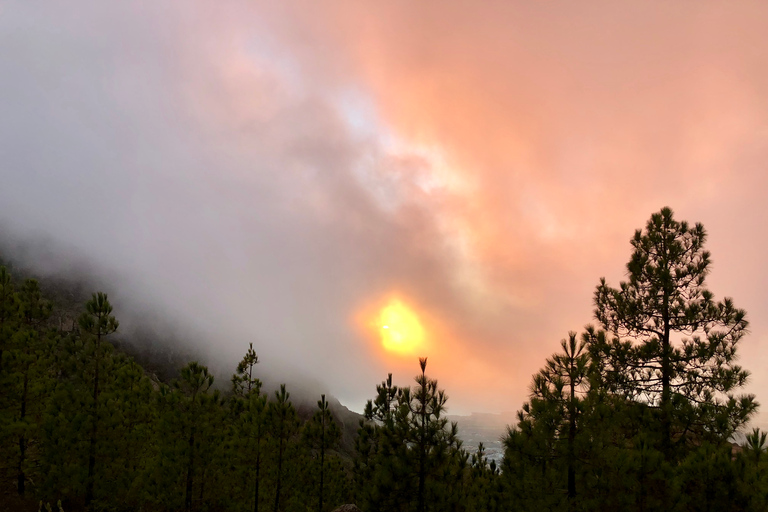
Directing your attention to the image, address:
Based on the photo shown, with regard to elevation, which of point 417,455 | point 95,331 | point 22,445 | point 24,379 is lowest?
point 22,445

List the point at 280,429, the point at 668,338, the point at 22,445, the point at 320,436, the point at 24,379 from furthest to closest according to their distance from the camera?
the point at 320,436
the point at 280,429
the point at 22,445
the point at 24,379
the point at 668,338

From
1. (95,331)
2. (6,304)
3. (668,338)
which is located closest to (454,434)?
(668,338)

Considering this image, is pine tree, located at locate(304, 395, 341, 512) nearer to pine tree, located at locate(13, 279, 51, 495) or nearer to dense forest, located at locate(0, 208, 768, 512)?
dense forest, located at locate(0, 208, 768, 512)

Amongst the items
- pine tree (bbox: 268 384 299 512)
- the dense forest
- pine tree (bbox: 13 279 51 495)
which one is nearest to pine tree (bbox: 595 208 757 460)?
the dense forest

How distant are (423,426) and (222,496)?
16.7 metres

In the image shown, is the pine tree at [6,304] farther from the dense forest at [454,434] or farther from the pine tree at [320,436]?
the pine tree at [320,436]

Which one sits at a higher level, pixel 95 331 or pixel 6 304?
pixel 6 304

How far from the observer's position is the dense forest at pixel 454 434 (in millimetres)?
12305

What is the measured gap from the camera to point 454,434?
18688mm

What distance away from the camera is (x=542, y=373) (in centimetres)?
1566

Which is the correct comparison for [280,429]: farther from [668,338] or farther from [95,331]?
[668,338]

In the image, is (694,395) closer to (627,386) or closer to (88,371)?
(627,386)

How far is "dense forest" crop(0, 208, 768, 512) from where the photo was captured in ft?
40.4

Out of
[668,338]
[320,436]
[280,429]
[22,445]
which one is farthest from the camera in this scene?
[320,436]
